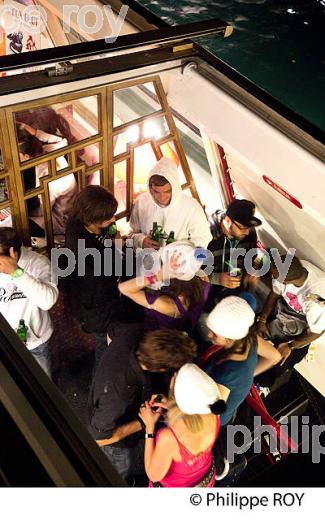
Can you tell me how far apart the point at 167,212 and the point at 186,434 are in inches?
55.5

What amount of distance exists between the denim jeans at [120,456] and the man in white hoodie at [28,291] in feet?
1.33

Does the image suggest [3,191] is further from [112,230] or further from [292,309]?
[292,309]

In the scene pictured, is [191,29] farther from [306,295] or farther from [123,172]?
[306,295]

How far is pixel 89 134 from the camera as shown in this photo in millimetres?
2594

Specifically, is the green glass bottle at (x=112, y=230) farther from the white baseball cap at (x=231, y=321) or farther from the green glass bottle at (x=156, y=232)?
the white baseball cap at (x=231, y=321)

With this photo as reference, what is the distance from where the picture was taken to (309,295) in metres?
2.34

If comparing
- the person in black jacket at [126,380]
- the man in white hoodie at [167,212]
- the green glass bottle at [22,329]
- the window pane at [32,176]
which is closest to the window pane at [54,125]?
the window pane at [32,176]

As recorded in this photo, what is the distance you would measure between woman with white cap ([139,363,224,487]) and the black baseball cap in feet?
3.73

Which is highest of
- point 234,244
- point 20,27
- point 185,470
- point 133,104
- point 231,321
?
point 20,27

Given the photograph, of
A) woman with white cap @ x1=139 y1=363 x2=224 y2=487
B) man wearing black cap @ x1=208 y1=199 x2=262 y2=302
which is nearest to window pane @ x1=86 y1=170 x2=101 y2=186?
man wearing black cap @ x1=208 y1=199 x2=262 y2=302

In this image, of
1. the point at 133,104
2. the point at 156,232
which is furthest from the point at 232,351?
the point at 133,104

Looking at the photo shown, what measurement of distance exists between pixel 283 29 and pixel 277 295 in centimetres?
656

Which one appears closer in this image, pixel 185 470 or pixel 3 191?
pixel 185 470

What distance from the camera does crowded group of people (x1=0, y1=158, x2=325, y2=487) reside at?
64.1 inches
